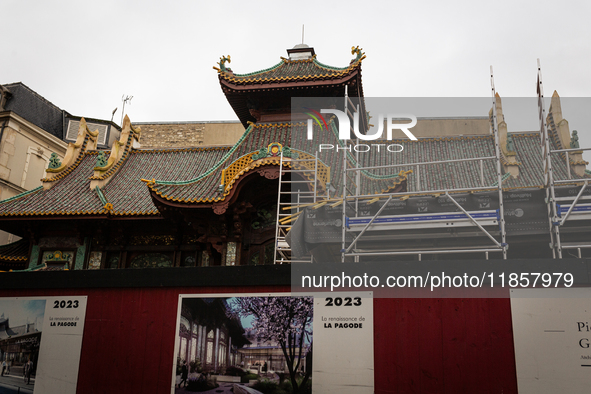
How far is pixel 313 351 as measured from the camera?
7.40 meters

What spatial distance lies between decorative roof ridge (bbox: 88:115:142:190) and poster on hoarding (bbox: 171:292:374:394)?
12045 mm

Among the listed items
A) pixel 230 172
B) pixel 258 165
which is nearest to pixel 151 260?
pixel 230 172

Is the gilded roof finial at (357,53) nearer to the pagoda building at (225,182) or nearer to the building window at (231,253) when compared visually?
the pagoda building at (225,182)

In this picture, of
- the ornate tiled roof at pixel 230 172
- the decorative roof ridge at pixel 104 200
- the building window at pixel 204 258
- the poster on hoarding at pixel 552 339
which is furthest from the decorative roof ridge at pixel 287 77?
the poster on hoarding at pixel 552 339

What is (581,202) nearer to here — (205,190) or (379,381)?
(379,381)

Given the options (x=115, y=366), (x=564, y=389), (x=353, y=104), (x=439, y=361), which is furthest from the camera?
(x=353, y=104)

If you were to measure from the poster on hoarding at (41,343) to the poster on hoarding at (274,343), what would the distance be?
188 cm

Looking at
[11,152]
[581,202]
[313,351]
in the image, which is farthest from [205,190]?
[11,152]

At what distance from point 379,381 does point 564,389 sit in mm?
2339

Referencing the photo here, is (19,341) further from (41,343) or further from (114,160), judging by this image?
(114,160)

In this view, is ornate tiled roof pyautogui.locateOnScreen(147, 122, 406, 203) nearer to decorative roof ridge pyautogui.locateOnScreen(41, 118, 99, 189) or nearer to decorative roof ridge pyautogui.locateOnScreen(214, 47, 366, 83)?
decorative roof ridge pyautogui.locateOnScreen(214, 47, 366, 83)

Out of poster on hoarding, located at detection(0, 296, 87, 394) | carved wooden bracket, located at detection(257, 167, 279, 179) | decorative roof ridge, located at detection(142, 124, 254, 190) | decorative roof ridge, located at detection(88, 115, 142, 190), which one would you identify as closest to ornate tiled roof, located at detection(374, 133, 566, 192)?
decorative roof ridge, located at detection(142, 124, 254, 190)

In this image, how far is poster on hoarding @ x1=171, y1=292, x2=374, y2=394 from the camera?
23.9ft

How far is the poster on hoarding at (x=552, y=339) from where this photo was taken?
6594mm
